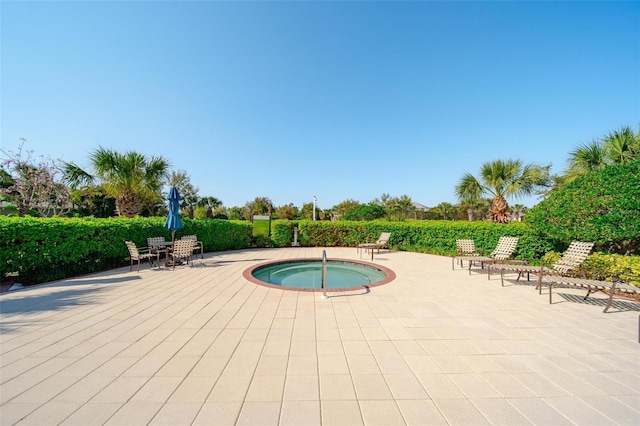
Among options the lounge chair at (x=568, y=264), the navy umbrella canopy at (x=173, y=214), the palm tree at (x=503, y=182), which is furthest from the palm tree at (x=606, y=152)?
the navy umbrella canopy at (x=173, y=214)

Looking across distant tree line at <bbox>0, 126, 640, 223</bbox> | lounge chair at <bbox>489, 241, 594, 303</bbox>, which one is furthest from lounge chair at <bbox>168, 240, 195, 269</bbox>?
lounge chair at <bbox>489, 241, 594, 303</bbox>

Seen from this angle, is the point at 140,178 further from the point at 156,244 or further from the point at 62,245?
the point at 62,245

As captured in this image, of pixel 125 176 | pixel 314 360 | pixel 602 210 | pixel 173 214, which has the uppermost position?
pixel 125 176

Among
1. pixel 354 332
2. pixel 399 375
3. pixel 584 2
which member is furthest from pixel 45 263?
pixel 584 2

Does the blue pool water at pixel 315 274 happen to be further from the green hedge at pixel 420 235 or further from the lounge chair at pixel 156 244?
the green hedge at pixel 420 235

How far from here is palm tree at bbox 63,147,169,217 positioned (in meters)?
10.5

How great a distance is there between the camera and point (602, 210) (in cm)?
619

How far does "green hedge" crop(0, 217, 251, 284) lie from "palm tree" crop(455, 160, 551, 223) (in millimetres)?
14254

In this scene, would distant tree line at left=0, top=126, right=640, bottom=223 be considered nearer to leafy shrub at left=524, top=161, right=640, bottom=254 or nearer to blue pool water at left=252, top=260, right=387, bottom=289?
leafy shrub at left=524, top=161, right=640, bottom=254

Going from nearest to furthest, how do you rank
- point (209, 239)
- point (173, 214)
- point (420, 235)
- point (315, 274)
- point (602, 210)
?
point (602, 210)
point (315, 274)
point (173, 214)
point (209, 239)
point (420, 235)

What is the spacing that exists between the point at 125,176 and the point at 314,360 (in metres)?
12.3

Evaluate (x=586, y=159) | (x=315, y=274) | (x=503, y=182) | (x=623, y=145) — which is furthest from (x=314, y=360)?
(x=503, y=182)

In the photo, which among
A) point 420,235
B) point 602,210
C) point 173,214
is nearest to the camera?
point 602,210

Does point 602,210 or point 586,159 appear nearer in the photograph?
point 602,210
